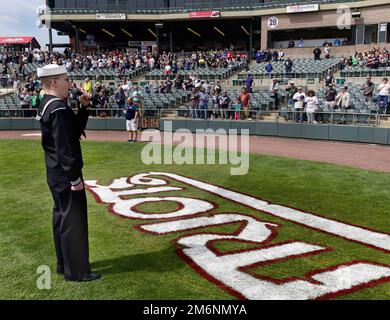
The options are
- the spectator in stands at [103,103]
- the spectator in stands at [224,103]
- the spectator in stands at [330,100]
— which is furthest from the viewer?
the spectator in stands at [103,103]

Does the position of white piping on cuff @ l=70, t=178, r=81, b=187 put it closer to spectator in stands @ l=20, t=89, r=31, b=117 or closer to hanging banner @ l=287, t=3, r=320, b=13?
spectator in stands @ l=20, t=89, r=31, b=117

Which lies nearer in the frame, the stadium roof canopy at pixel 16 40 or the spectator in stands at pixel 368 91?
the spectator in stands at pixel 368 91

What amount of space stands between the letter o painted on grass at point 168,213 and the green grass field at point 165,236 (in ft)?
0.85

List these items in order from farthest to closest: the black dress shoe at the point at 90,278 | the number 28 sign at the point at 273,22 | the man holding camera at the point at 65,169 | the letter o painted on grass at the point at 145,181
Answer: the number 28 sign at the point at 273,22, the letter o painted on grass at the point at 145,181, the black dress shoe at the point at 90,278, the man holding camera at the point at 65,169

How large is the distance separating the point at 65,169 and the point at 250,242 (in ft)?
10.4

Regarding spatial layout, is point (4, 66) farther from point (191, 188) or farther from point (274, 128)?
point (191, 188)

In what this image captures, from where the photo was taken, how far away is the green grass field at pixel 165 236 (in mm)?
5027

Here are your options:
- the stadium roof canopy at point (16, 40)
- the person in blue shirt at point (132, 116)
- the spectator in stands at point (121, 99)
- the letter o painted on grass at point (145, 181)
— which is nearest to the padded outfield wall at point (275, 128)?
the spectator in stands at point (121, 99)

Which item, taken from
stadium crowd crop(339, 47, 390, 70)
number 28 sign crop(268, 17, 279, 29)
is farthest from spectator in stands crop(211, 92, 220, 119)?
number 28 sign crop(268, 17, 279, 29)

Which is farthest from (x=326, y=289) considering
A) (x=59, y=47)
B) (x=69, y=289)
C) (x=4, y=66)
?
(x=59, y=47)

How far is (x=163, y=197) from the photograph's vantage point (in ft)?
30.2

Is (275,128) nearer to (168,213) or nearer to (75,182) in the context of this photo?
(168,213)

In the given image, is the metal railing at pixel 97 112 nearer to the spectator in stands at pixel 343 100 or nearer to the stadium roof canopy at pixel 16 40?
the spectator in stands at pixel 343 100
